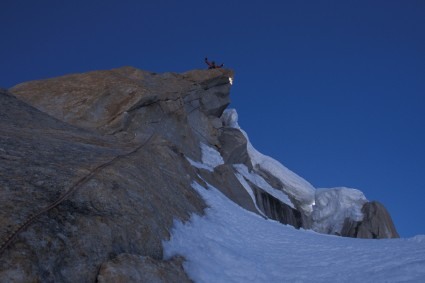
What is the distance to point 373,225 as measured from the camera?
1901 inches

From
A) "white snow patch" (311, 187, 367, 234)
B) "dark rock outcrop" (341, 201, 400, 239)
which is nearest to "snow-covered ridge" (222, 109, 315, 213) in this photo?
"white snow patch" (311, 187, 367, 234)

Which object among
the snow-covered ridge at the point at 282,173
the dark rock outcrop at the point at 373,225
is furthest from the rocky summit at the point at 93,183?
the dark rock outcrop at the point at 373,225

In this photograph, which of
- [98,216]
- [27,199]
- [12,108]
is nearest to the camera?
[27,199]

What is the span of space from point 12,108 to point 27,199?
10.7m

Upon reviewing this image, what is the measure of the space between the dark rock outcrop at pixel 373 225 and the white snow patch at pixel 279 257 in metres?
37.2

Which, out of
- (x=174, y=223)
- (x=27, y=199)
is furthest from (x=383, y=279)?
(x=27, y=199)

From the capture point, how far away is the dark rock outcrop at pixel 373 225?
157 feet

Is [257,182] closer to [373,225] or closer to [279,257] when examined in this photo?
[373,225]

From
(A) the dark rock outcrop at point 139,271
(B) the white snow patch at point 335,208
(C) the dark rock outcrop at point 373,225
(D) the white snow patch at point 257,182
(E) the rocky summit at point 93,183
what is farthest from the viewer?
(B) the white snow patch at point 335,208

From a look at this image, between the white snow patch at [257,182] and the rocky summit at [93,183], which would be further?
the white snow patch at [257,182]

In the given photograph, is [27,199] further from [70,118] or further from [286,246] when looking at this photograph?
[70,118]

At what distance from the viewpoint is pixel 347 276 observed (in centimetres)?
855

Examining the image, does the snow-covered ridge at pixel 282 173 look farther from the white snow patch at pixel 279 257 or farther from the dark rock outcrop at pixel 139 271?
the dark rock outcrop at pixel 139 271

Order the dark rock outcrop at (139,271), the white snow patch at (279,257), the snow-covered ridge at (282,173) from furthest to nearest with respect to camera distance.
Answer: the snow-covered ridge at (282,173) < the white snow patch at (279,257) < the dark rock outcrop at (139,271)
